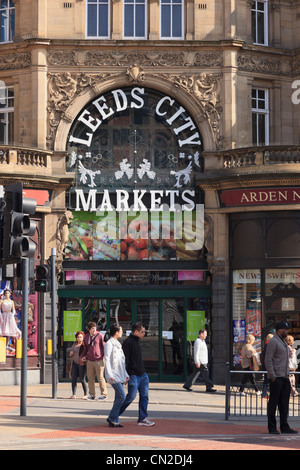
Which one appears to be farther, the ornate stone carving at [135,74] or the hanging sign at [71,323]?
the ornate stone carving at [135,74]

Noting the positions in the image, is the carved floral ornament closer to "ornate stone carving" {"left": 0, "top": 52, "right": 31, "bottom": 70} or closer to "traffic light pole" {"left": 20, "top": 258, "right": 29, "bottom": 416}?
"ornate stone carving" {"left": 0, "top": 52, "right": 31, "bottom": 70}

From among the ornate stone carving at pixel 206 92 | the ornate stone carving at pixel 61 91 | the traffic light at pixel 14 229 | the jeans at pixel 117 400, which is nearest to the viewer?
the traffic light at pixel 14 229

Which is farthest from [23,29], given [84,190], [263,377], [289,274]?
[263,377]

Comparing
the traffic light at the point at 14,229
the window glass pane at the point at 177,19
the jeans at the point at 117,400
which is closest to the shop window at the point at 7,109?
the window glass pane at the point at 177,19

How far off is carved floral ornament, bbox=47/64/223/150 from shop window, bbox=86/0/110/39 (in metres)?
1.42

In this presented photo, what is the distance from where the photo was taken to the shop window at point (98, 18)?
101ft

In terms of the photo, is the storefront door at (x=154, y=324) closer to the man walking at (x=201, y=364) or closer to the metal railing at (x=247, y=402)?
the man walking at (x=201, y=364)

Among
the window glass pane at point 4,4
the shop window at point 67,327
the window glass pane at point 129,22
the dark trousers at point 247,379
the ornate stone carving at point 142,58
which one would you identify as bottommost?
the dark trousers at point 247,379

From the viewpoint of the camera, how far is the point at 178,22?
102 ft

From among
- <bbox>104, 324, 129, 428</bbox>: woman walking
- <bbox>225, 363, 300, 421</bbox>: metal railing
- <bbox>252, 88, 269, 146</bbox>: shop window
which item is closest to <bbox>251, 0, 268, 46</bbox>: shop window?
<bbox>252, 88, 269, 146</bbox>: shop window

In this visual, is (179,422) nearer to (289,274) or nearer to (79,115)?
(289,274)

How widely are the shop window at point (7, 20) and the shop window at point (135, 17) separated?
373 cm

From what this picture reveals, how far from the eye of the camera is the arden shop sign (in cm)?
2909

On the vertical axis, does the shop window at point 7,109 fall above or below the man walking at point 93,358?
above
